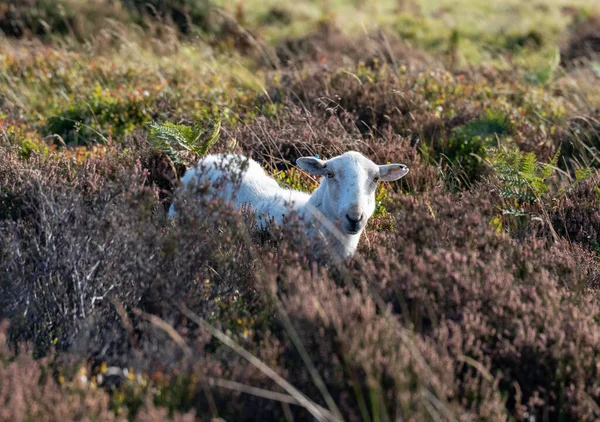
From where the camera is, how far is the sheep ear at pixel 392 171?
486 cm

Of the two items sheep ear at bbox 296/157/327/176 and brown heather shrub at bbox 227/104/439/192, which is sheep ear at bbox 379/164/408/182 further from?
brown heather shrub at bbox 227/104/439/192

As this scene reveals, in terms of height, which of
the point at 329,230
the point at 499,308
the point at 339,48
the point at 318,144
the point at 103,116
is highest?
the point at 499,308

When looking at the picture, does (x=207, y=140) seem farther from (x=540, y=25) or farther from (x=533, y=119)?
(x=540, y=25)

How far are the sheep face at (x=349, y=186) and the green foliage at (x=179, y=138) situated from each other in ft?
3.96

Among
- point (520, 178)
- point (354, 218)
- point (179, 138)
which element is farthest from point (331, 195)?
point (520, 178)

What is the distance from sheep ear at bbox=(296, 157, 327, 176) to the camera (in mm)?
4711

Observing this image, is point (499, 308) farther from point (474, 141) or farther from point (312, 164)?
point (474, 141)

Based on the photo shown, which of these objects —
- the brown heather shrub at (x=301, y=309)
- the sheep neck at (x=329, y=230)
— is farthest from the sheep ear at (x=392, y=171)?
the sheep neck at (x=329, y=230)

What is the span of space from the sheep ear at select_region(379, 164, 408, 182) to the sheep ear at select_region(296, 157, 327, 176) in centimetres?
42

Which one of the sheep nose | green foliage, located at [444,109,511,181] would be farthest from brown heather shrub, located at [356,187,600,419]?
green foliage, located at [444,109,511,181]

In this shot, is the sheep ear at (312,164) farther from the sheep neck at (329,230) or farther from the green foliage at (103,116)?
the green foliage at (103,116)

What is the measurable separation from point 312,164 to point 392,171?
58 cm

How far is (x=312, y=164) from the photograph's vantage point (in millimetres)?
4750

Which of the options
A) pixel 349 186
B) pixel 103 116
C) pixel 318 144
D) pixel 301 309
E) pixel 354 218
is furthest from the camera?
pixel 103 116
